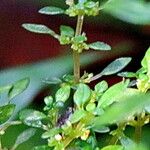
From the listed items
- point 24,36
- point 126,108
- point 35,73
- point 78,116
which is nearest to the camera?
point 126,108

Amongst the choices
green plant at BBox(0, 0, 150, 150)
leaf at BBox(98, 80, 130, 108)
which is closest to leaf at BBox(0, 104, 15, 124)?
green plant at BBox(0, 0, 150, 150)

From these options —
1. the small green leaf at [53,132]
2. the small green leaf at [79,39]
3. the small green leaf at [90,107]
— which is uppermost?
the small green leaf at [79,39]

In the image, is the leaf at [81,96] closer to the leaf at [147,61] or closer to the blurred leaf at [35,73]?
the leaf at [147,61]

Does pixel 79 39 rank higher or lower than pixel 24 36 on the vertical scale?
higher

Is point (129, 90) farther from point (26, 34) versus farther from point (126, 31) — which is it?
point (26, 34)

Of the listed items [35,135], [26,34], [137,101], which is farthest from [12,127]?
[26,34]

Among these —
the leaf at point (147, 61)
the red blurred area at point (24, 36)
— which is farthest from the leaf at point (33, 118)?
the red blurred area at point (24, 36)

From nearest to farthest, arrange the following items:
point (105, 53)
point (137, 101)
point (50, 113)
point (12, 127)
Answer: point (137, 101) < point (50, 113) < point (12, 127) < point (105, 53)

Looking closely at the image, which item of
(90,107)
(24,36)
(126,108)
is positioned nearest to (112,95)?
(90,107)

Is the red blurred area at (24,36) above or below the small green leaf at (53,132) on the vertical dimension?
below

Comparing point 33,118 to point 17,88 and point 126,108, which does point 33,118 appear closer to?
point 17,88

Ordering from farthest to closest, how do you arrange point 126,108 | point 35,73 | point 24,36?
point 24,36
point 35,73
point 126,108
